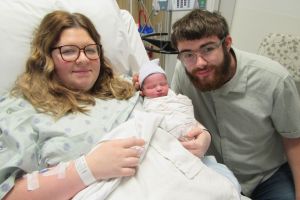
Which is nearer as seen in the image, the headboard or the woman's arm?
the woman's arm

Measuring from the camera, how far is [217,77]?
1245mm

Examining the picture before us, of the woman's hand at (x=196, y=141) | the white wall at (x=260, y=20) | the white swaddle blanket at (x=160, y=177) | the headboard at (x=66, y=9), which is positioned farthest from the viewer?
the white wall at (x=260, y=20)

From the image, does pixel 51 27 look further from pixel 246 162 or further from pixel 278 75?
pixel 246 162

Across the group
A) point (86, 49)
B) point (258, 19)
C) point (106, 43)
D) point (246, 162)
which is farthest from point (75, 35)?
point (258, 19)

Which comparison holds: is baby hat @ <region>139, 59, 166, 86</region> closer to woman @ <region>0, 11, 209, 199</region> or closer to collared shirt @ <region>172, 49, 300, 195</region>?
woman @ <region>0, 11, 209, 199</region>

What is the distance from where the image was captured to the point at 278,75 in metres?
1.24

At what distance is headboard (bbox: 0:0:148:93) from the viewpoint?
1.28 metres

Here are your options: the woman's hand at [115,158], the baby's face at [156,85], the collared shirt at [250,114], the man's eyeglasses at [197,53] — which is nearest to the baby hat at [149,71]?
the baby's face at [156,85]

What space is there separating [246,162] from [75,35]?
1016mm

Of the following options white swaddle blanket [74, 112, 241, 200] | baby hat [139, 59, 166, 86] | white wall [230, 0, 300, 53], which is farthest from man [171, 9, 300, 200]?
white wall [230, 0, 300, 53]

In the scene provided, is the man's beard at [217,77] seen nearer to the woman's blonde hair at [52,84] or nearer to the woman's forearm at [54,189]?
the woman's blonde hair at [52,84]

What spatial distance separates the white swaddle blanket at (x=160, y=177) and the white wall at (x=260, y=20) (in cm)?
161

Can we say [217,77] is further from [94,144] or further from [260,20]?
[260,20]

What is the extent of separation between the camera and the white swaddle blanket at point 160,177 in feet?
2.77
